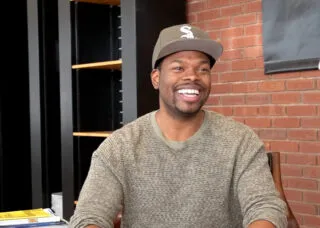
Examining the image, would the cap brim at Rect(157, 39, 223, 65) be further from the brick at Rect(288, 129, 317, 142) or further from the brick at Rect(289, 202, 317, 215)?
the brick at Rect(289, 202, 317, 215)

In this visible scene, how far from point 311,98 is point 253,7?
2.05 ft

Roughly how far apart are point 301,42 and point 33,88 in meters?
2.18

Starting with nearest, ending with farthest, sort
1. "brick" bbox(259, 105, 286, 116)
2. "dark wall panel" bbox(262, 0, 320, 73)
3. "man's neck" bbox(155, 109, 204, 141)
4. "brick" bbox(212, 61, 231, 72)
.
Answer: "man's neck" bbox(155, 109, 204, 141) < "dark wall panel" bbox(262, 0, 320, 73) < "brick" bbox(259, 105, 286, 116) < "brick" bbox(212, 61, 231, 72)

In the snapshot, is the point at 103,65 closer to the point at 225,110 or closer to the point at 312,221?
the point at 225,110

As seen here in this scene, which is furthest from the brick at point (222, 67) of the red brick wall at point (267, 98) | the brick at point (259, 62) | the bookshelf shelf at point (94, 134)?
the bookshelf shelf at point (94, 134)

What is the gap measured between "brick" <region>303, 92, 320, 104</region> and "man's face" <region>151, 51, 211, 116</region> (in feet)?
3.75

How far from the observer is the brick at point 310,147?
271cm

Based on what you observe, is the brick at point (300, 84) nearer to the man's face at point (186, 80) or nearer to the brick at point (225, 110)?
the brick at point (225, 110)

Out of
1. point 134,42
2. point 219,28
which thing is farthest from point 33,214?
point 219,28

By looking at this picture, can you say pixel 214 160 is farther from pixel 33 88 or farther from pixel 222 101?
pixel 33 88

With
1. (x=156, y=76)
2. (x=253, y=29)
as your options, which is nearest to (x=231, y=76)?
(x=253, y=29)

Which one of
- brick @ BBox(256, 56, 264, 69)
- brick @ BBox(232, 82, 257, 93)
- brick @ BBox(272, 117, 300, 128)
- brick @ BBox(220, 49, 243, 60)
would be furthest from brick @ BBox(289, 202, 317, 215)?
brick @ BBox(220, 49, 243, 60)

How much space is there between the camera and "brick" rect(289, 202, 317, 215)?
9.08ft

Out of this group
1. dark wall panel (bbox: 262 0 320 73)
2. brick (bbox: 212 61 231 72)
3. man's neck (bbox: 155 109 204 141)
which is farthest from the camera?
brick (bbox: 212 61 231 72)
